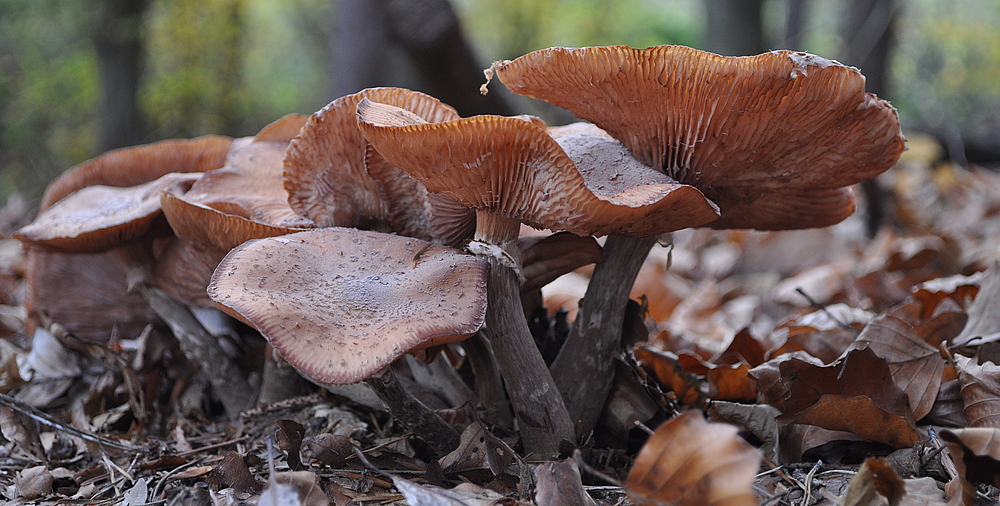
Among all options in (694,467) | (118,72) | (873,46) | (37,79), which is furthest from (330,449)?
(37,79)

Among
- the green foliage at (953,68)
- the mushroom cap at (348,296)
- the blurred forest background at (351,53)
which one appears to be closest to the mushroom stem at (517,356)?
the mushroom cap at (348,296)

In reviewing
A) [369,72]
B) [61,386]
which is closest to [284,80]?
[369,72]

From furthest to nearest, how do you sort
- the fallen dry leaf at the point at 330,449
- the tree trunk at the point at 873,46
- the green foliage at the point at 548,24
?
1. the green foliage at the point at 548,24
2. the tree trunk at the point at 873,46
3. the fallen dry leaf at the point at 330,449

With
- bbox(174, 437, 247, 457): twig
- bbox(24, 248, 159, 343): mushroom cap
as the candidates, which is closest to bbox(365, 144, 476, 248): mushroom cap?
bbox(174, 437, 247, 457): twig

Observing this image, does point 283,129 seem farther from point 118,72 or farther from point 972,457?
point 118,72

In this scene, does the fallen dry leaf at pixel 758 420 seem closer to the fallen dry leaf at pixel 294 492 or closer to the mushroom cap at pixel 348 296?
the mushroom cap at pixel 348 296

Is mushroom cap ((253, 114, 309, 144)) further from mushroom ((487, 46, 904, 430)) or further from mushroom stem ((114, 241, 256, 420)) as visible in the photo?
mushroom ((487, 46, 904, 430))
